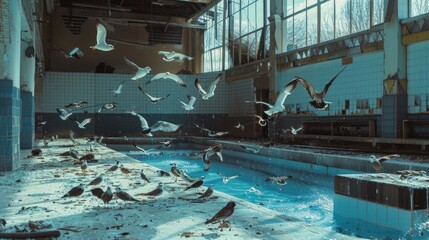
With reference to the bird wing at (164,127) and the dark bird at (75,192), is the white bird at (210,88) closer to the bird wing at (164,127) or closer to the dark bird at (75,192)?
the bird wing at (164,127)

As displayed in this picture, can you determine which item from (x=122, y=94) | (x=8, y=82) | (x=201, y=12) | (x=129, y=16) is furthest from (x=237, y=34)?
(x=8, y=82)

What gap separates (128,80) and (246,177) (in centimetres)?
1165

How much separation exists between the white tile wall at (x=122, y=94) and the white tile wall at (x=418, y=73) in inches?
460

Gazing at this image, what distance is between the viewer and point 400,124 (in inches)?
416

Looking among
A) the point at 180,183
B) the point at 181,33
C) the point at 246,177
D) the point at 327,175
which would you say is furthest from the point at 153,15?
the point at 180,183

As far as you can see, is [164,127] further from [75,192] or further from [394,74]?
[394,74]

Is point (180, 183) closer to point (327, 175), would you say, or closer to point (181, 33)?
point (327, 175)

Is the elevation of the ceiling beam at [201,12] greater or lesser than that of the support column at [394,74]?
greater

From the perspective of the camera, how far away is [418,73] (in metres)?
10.3

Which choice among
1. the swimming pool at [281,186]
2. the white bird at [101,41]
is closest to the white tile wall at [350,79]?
the swimming pool at [281,186]

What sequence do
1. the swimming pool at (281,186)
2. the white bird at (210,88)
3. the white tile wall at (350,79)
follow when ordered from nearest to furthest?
the white bird at (210,88) < the swimming pool at (281,186) < the white tile wall at (350,79)

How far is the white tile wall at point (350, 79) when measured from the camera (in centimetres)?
1159

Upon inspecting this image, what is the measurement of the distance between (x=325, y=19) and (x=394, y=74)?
3897mm

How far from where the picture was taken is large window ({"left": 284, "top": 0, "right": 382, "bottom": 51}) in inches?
474
